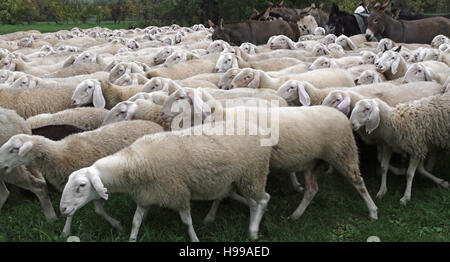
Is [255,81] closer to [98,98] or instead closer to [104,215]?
[98,98]

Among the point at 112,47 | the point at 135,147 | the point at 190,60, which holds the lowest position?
the point at 112,47

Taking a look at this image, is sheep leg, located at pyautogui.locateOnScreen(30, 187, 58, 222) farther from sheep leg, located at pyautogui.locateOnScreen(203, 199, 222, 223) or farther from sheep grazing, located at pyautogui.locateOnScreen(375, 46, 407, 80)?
sheep grazing, located at pyautogui.locateOnScreen(375, 46, 407, 80)

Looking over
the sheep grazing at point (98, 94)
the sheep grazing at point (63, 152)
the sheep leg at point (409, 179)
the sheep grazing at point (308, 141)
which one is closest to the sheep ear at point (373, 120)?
the sheep grazing at point (308, 141)

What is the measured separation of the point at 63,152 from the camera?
4.08m

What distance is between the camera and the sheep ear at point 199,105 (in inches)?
179

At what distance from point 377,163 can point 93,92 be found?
3.40 meters

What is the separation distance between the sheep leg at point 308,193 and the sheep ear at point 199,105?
1.05 m

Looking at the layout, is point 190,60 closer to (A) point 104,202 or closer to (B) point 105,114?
(B) point 105,114

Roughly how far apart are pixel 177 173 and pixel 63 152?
1068 millimetres

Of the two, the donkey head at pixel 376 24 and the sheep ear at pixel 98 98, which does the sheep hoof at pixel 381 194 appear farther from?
the donkey head at pixel 376 24

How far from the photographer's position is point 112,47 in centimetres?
1177
